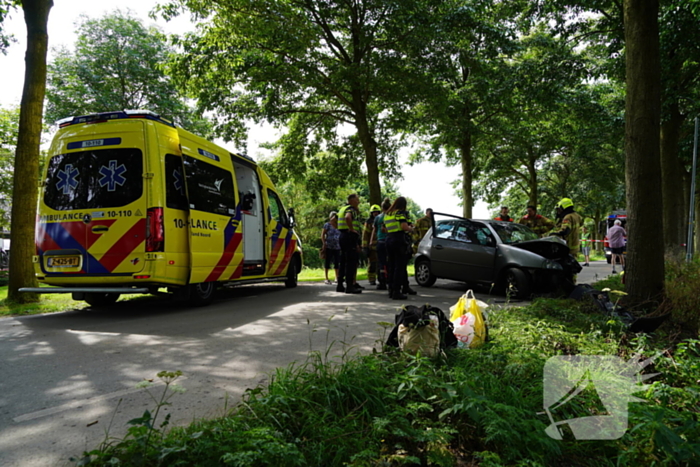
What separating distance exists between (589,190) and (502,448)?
101 ft

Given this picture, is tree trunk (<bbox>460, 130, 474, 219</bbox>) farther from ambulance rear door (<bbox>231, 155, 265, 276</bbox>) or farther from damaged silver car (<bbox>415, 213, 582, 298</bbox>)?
ambulance rear door (<bbox>231, 155, 265, 276</bbox>)

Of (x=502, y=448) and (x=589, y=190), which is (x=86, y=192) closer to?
(x=502, y=448)

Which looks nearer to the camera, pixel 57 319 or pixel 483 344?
pixel 483 344

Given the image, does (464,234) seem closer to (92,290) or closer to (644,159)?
(644,159)

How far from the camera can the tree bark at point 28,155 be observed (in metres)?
8.14

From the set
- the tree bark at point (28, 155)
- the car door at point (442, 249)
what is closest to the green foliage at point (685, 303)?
the car door at point (442, 249)

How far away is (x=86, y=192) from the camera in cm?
666

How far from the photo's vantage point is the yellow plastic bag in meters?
4.27

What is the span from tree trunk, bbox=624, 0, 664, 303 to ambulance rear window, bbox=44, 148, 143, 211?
22.0 ft

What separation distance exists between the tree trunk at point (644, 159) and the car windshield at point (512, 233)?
136 inches

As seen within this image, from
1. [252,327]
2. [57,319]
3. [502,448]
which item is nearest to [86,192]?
[57,319]

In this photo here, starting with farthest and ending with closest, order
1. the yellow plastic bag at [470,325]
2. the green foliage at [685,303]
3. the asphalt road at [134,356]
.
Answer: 1. the green foliage at [685,303]
2. the yellow plastic bag at [470,325]
3. the asphalt road at [134,356]

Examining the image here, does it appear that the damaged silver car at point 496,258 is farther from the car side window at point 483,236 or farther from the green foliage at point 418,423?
the green foliage at point 418,423

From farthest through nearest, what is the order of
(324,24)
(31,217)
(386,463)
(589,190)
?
(589,190) < (324,24) < (31,217) < (386,463)
